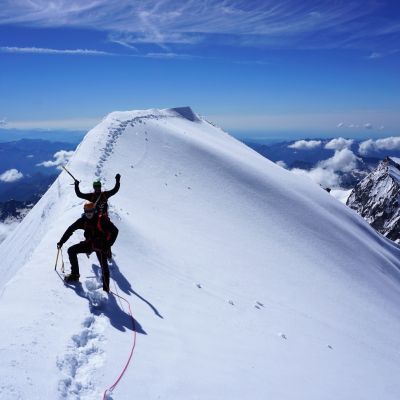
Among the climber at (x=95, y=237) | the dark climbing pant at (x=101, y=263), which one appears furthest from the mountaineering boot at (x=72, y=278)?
the climber at (x=95, y=237)

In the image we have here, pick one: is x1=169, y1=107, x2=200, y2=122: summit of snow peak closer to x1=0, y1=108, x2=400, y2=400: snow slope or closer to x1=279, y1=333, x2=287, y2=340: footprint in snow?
x1=0, y1=108, x2=400, y2=400: snow slope

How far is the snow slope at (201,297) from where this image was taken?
7918 millimetres

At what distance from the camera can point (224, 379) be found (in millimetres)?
8836

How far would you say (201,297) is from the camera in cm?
1381

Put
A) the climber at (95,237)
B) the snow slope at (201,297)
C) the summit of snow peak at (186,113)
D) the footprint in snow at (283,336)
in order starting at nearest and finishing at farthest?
the snow slope at (201,297) → the climber at (95,237) → the footprint in snow at (283,336) → the summit of snow peak at (186,113)

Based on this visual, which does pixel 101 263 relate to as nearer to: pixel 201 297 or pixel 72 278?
pixel 72 278

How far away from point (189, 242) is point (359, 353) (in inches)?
347

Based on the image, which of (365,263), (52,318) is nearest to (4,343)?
(52,318)

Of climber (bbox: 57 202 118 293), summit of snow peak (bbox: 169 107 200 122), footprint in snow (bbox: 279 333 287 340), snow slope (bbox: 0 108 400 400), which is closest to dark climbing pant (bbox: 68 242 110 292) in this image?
climber (bbox: 57 202 118 293)

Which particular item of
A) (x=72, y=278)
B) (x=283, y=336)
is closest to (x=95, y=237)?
(x=72, y=278)

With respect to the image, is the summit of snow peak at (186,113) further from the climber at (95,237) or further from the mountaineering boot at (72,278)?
the mountaineering boot at (72,278)

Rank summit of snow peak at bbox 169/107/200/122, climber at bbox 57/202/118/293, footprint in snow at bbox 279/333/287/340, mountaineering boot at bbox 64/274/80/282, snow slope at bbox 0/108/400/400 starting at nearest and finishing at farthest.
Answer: snow slope at bbox 0/108/400/400 → mountaineering boot at bbox 64/274/80/282 → climber at bbox 57/202/118/293 → footprint in snow at bbox 279/333/287/340 → summit of snow peak at bbox 169/107/200/122

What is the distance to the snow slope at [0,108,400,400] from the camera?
7.92m

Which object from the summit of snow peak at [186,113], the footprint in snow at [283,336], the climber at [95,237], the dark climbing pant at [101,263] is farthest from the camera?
the summit of snow peak at [186,113]
